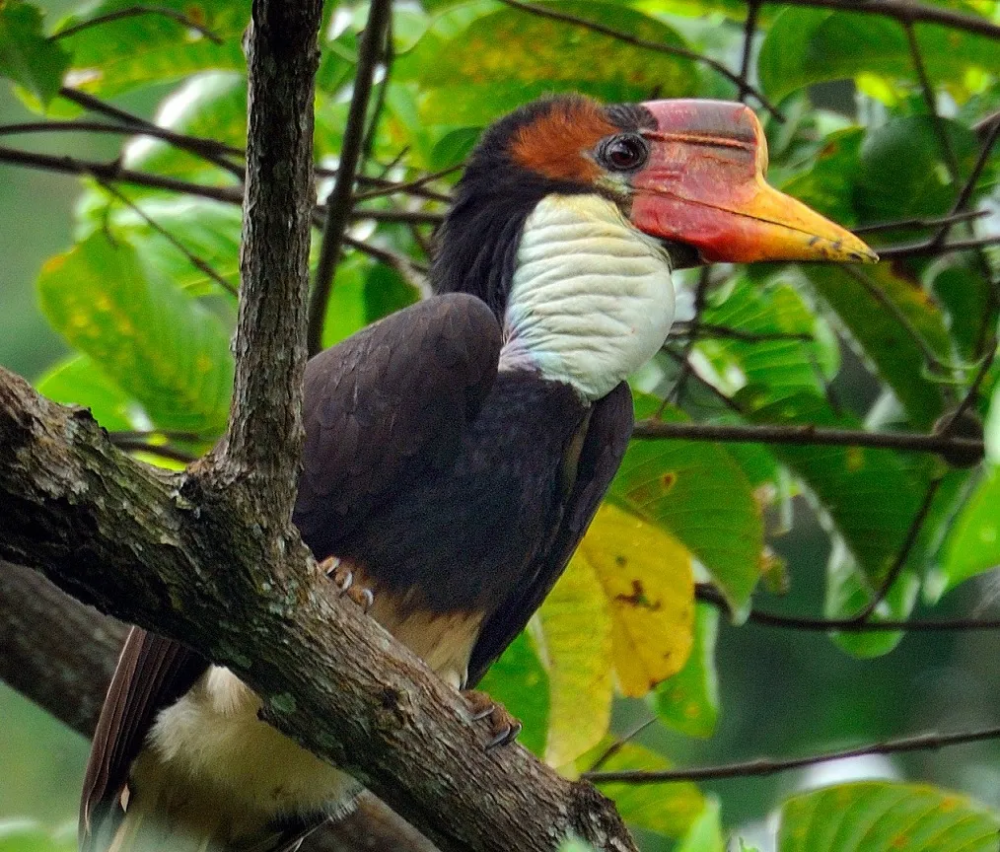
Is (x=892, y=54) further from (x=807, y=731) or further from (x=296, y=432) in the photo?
(x=807, y=731)

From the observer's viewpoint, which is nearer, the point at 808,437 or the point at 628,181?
the point at 628,181

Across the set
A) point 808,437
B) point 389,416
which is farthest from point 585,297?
point 808,437

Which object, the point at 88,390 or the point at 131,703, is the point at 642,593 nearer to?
the point at 131,703

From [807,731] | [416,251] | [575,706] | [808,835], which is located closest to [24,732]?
[807,731]

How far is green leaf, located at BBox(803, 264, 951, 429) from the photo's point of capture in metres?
2.83

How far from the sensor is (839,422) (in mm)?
2840

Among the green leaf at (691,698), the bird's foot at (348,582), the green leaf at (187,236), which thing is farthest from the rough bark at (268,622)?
the green leaf at (187,236)

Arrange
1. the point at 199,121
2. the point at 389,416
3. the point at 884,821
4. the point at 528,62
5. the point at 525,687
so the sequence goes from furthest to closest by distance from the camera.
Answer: the point at 199,121 → the point at 528,62 → the point at 525,687 → the point at 389,416 → the point at 884,821

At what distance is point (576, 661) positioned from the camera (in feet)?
8.50

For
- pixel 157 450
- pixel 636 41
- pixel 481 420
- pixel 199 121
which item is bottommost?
pixel 157 450

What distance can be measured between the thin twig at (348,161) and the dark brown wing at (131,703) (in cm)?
68

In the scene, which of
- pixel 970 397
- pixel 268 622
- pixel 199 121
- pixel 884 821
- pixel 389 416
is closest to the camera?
pixel 268 622

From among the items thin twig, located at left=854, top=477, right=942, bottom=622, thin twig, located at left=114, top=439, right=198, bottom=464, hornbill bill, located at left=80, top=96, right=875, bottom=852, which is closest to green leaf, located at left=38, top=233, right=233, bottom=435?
thin twig, located at left=114, top=439, right=198, bottom=464

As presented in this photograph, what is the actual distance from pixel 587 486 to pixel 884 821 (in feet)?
2.22
